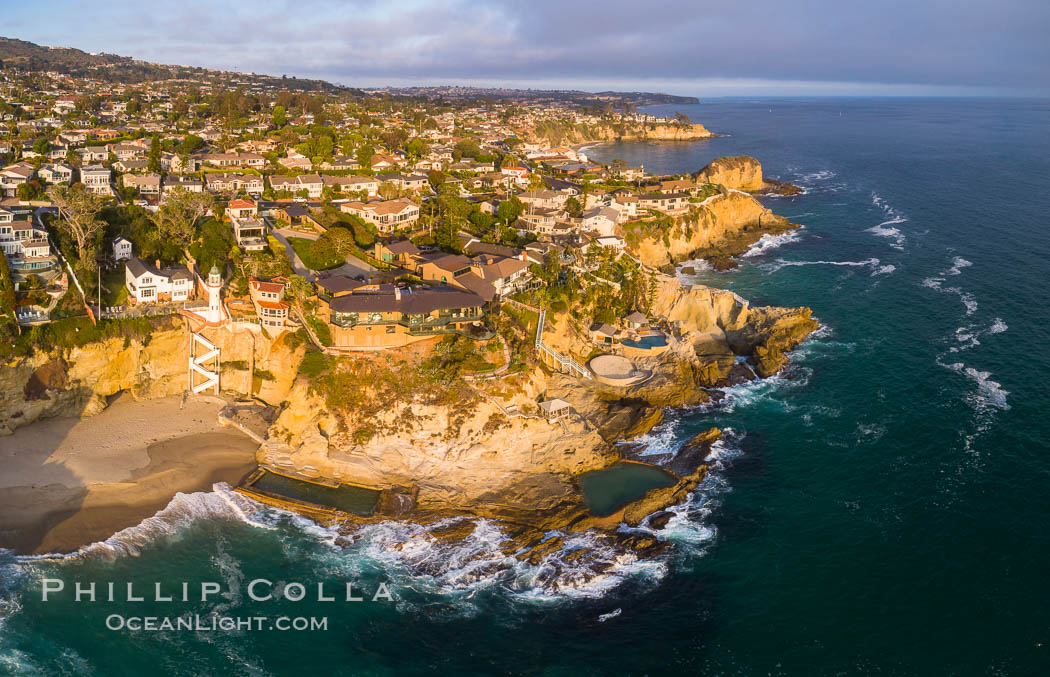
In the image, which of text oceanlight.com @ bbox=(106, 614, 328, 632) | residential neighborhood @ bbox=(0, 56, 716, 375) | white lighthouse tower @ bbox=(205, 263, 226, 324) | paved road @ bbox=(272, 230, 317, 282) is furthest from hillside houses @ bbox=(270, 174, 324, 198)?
text oceanlight.com @ bbox=(106, 614, 328, 632)

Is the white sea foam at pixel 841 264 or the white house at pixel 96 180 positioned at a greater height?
the white house at pixel 96 180

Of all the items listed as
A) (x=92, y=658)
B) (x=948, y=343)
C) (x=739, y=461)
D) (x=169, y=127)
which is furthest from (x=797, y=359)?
(x=169, y=127)

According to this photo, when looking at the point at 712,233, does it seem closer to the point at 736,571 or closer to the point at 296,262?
the point at 296,262

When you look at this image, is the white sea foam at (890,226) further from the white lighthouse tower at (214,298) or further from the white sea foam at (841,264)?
the white lighthouse tower at (214,298)

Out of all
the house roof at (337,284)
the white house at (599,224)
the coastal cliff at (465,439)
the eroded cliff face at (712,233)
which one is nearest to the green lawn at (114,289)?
the house roof at (337,284)

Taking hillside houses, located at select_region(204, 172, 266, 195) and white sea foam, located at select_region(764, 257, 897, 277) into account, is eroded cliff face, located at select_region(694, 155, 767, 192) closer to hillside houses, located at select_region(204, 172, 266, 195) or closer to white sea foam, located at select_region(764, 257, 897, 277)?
white sea foam, located at select_region(764, 257, 897, 277)

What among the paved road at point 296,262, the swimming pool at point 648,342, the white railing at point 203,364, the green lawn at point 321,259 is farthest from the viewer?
the green lawn at point 321,259
